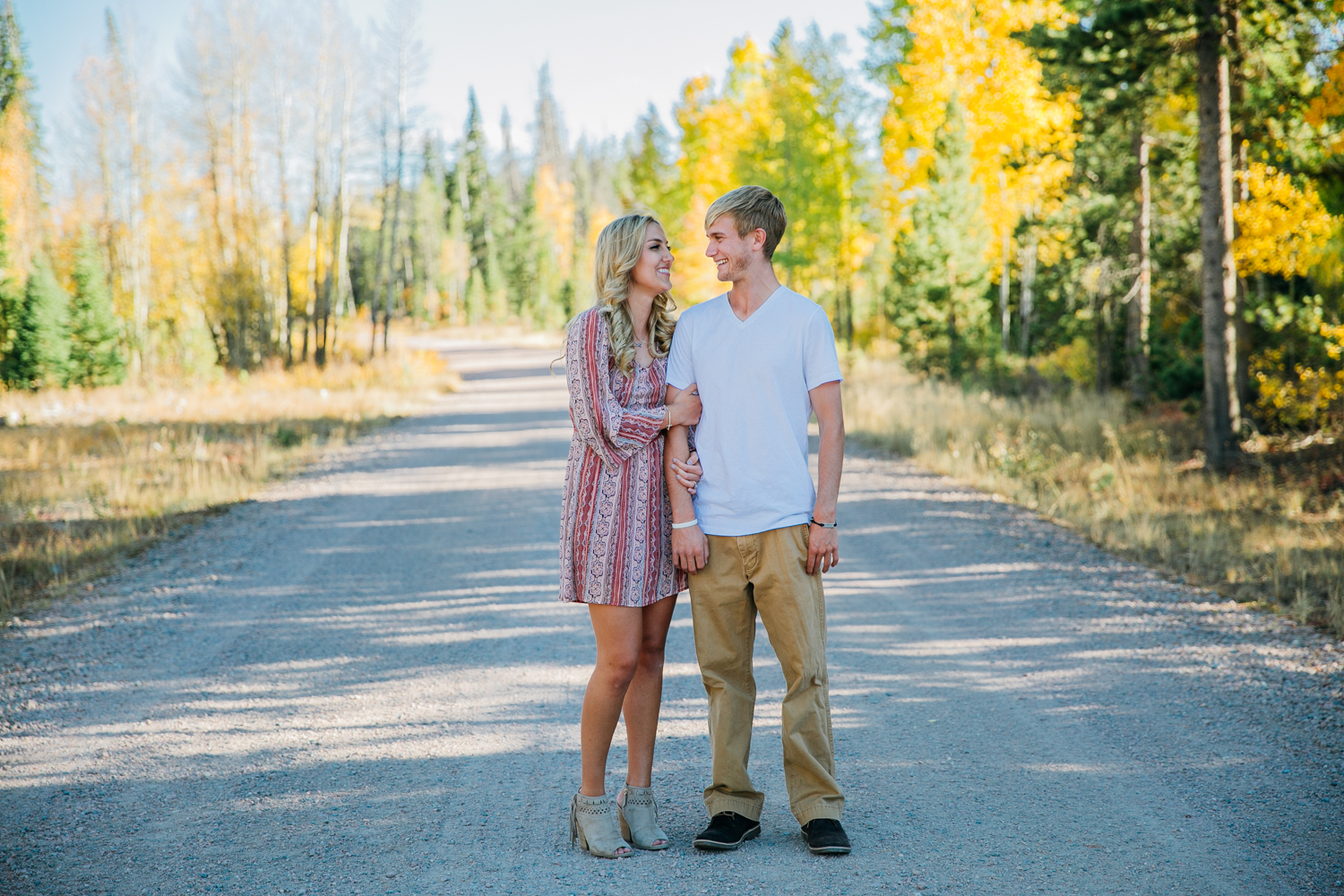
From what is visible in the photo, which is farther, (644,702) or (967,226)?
(967,226)

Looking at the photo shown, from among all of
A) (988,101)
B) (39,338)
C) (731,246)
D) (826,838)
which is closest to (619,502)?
(731,246)

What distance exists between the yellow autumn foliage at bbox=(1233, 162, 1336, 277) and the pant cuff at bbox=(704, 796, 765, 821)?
9325mm

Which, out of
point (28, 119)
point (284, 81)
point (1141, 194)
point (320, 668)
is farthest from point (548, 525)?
point (28, 119)

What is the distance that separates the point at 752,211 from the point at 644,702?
1.74m

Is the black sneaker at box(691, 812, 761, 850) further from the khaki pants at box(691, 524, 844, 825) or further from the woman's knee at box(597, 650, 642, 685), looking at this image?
the woman's knee at box(597, 650, 642, 685)

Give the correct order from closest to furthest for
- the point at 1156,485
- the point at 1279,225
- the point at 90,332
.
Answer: the point at 1156,485 < the point at 1279,225 < the point at 90,332

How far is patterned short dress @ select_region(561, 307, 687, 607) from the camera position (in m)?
3.08

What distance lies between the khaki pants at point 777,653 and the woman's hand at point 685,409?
418 mm

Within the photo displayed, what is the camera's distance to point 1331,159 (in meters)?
8.77

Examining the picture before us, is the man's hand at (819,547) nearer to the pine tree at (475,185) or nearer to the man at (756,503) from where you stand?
the man at (756,503)

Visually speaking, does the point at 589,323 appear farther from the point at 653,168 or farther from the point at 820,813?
the point at 653,168

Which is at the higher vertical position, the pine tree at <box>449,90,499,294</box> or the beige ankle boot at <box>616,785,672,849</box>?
the pine tree at <box>449,90,499,294</box>

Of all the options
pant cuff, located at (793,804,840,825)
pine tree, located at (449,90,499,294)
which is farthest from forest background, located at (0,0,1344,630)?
pine tree, located at (449,90,499,294)

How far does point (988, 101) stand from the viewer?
18172 millimetres
